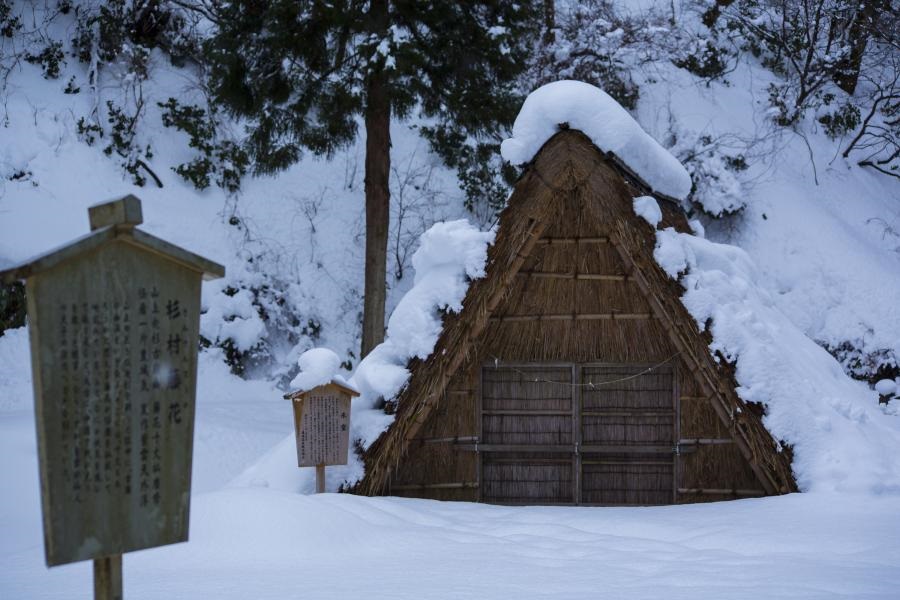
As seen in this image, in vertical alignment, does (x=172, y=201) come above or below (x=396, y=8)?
below

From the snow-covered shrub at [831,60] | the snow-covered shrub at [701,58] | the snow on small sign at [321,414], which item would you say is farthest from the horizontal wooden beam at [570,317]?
the snow-covered shrub at [701,58]

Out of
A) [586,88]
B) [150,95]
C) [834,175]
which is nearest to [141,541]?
[586,88]

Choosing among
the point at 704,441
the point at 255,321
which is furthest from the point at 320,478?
the point at 255,321

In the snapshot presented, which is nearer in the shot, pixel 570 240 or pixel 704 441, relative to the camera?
pixel 704 441

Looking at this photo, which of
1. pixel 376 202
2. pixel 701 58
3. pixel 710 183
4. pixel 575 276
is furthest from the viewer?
pixel 701 58

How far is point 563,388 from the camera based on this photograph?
5816 millimetres

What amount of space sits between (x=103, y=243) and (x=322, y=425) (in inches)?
115

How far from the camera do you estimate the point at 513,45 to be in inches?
361

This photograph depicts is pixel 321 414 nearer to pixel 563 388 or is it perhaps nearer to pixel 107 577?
pixel 563 388

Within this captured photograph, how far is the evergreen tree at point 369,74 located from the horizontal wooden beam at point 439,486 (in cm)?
355

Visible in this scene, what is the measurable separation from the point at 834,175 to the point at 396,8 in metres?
8.14

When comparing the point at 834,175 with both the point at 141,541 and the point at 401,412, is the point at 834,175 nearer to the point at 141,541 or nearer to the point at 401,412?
the point at 401,412

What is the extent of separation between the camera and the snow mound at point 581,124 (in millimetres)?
5191

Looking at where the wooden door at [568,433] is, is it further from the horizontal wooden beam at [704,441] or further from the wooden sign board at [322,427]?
the wooden sign board at [322,427]
